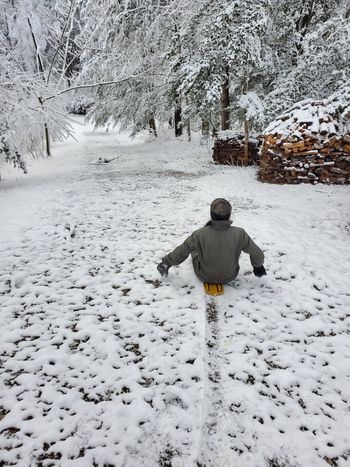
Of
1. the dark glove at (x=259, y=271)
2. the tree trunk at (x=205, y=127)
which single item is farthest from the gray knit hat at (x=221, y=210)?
the tree trunk at (x=205, y=127)

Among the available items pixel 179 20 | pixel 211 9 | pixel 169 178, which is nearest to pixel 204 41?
pixel 211 9

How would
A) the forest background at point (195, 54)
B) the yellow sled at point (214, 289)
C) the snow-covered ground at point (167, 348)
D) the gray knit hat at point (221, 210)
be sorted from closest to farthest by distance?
the snow-covered ground at point (167, 348), the gray knit hat at point (221, 210), the yellow sled at point (214, 289), the forest background at point (195, 54)

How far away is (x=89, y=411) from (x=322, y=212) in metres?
5.64

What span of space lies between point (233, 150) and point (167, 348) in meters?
9.30

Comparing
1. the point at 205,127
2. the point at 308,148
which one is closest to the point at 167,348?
the point at 308,148

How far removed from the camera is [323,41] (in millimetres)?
10195

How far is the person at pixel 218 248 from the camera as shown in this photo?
365cm

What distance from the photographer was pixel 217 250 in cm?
371

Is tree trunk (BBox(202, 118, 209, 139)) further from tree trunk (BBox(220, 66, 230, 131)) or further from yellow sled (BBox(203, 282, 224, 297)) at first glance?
yellow sled (BBox(203, 282, 224, 297))

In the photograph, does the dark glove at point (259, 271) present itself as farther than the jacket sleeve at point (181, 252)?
Yes

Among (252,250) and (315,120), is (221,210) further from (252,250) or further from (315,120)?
(315,120)

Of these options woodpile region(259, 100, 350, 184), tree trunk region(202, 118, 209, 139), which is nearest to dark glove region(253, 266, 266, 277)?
woodpile region(259, 100, 350, 184)

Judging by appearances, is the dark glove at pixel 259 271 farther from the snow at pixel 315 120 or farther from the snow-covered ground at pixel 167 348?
the snow at pixel 315 120

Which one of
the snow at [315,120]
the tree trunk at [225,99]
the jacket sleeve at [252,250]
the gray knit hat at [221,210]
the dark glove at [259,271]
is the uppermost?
the tree trunk at [225,99]
